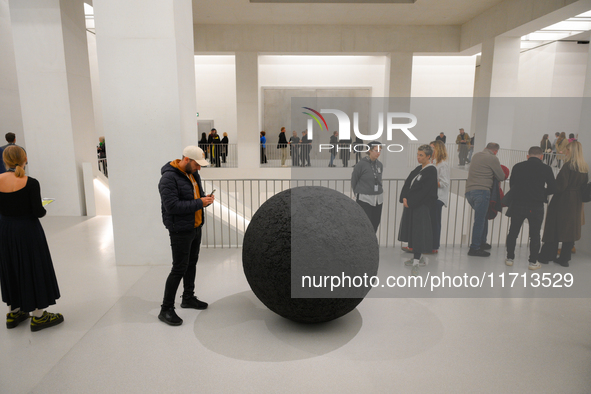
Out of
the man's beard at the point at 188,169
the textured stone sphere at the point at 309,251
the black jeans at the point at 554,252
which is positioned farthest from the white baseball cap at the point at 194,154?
the black jeans at the point at 554,252

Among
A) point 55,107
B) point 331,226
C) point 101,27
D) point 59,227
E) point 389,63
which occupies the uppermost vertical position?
point 389,63

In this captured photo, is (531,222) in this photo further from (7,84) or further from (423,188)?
→ (7,84)

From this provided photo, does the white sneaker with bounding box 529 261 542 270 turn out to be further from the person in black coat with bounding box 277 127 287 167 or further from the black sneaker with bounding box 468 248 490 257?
the person in black coat with bounding box 277 127 287 167

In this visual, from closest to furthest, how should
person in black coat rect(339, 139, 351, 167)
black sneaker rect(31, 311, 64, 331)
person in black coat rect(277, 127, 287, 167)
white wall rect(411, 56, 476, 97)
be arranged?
1. black sneaker rect(31, 311, 64, 331)
2. person in black coat rect(339, 139, 351, 167)
3. person in black coat rect(277, 127, 287, 167)
4. white wall rect(411, 56, 476, 97)

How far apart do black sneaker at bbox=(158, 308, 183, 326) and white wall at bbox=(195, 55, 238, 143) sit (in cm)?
1920

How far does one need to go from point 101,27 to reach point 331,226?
4.98 meters

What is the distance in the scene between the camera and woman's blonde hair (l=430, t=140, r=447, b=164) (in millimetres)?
5980

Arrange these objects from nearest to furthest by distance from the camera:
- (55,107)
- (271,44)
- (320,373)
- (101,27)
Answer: (320,373)
(101,27)
(55,107)
(271,44)

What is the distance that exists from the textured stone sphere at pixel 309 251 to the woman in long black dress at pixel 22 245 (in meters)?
2.32

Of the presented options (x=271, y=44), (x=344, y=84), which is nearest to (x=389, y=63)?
(x=344, y=84)

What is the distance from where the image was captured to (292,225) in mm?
3928

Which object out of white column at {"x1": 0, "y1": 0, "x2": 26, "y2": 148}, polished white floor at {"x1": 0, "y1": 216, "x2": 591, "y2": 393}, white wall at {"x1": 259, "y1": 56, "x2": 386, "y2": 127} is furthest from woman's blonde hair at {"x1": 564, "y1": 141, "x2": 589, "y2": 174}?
white column at {"x1": 0, "y1": 0, "x2": 26, "y2": 148}

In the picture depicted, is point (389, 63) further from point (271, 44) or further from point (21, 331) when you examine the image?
point (21, 331)

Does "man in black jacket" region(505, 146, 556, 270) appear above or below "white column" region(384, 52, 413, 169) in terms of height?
below
